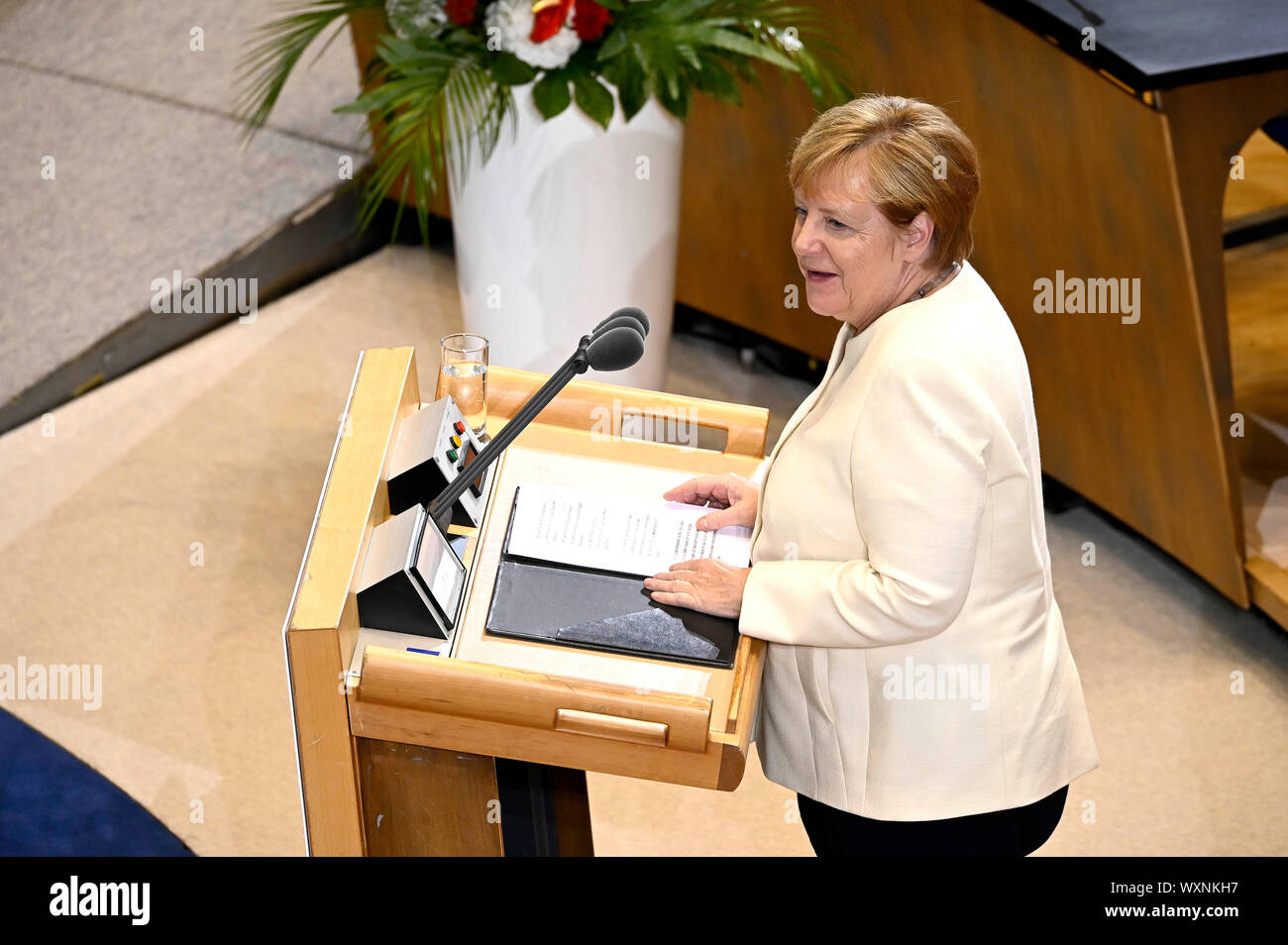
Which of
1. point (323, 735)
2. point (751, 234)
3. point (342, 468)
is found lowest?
point (323, 735)

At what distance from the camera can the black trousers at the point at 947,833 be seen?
1.75 m

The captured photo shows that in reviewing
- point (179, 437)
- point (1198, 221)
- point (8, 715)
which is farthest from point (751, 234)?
point (8, 715)

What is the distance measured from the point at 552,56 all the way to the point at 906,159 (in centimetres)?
153

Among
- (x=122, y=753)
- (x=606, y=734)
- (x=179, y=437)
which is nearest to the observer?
(x=606, y=734)

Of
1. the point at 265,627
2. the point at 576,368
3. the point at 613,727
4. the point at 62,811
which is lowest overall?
the point at 62,811

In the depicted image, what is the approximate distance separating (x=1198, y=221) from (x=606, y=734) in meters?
2.04

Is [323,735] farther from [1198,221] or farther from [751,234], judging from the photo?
[751,234]

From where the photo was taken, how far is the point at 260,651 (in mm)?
3184

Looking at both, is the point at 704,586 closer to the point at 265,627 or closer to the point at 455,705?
the point at 455,705

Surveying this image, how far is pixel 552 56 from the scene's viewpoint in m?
2.90

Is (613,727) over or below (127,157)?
below

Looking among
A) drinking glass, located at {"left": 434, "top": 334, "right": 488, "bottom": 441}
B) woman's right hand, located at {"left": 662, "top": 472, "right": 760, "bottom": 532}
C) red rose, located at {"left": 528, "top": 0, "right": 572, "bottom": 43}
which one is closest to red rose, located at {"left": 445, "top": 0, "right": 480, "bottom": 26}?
red rose, located at {"left": 528, "top": 0, "right": 572, "bottom": 43}

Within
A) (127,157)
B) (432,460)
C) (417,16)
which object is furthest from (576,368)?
(127,157)
